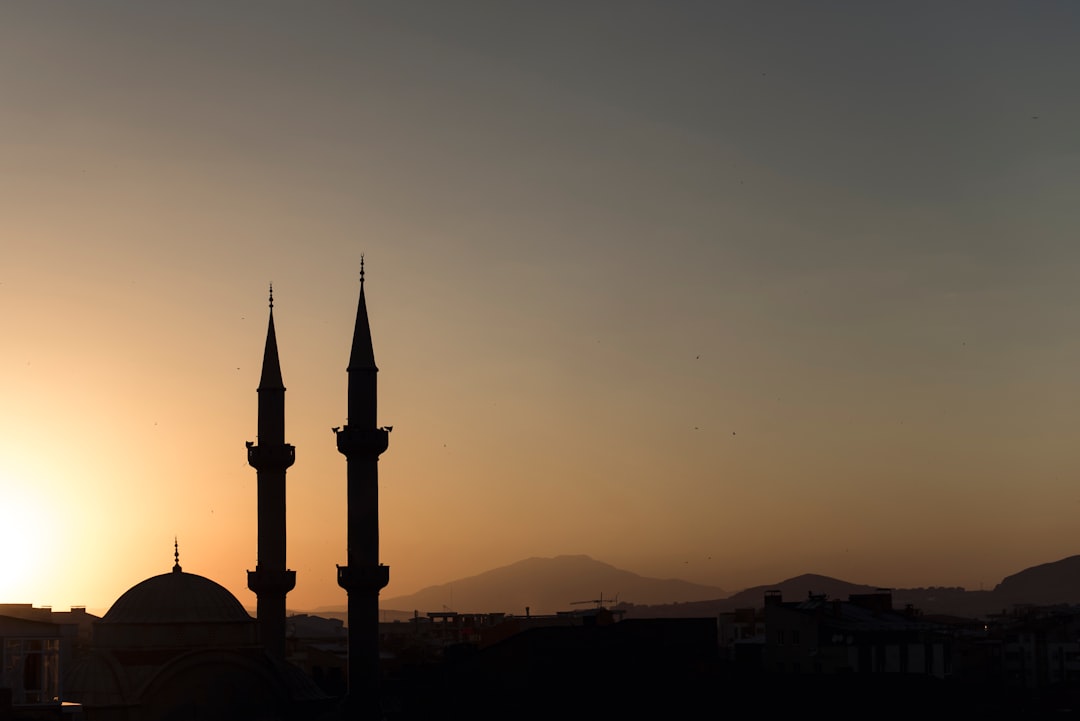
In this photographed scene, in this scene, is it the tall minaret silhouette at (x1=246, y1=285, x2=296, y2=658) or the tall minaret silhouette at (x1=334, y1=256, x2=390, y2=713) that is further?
the tall minaret silhouette at (x1=246, y1=285, x2=296, y2=658)

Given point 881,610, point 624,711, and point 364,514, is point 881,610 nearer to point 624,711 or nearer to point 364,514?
point 624,711

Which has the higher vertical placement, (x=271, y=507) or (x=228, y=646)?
(x=271, y=507)

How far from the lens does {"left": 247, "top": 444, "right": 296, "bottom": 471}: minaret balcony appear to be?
6525 centimetres

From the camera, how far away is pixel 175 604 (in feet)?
Result: 194

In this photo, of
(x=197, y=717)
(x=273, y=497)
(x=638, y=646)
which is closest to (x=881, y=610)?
(x=638, y=646)

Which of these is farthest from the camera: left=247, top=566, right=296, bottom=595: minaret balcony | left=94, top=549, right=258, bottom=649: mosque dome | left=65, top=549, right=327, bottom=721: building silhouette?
left=247, top=566, right=296, bottom=595: minaret balcony

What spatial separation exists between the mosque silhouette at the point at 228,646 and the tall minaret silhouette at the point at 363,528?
4cm

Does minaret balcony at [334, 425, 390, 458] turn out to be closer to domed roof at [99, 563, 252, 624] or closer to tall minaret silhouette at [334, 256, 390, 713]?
tall minaret silhouette at [334, 256, 390, 713]

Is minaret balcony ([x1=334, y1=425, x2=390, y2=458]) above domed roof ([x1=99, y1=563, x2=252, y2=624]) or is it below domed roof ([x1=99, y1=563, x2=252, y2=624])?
above

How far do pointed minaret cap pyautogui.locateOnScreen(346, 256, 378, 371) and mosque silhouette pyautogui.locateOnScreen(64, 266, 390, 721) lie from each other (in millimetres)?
38

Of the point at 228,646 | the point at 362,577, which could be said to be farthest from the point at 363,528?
the point at 228,646

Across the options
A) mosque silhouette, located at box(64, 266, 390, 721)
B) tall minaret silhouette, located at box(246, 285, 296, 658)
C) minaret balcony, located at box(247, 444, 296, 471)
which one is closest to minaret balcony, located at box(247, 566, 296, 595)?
tall minaret silhouette, located at box(246, 285, 296, 658)

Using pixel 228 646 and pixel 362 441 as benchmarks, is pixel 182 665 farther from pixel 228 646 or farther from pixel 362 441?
pixel 362 441

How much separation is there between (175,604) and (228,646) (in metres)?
2.53
